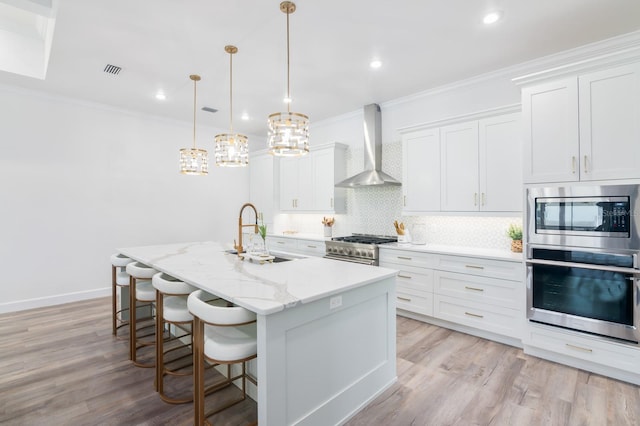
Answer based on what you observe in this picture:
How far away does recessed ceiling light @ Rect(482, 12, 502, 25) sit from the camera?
8.34ft

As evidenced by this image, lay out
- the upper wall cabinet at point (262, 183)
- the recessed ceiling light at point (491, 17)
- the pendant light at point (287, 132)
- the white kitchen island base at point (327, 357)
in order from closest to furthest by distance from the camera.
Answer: the white kitchen island base at point (327, 357)
the pendant light at point (287, 132)
the recessed ceiling light at point (491, 17)
the upper wall cabinet at point (262, 183)

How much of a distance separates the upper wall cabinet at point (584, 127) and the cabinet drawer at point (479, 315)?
4.43 ft

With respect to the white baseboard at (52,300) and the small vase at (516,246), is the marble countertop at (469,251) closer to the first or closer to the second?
the small vase at (516,246)

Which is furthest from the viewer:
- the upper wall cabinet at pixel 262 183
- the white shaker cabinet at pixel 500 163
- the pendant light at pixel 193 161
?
the upper wall cabinet at pixel 262 183

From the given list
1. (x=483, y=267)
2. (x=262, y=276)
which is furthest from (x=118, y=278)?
(x=483, y=267)

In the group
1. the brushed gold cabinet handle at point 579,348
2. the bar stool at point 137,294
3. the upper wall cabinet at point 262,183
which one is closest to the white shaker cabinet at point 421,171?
the brushed gold cabinet handle at point 579,348

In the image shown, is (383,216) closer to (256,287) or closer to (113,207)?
(256,287)

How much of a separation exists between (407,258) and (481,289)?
0.87 metres

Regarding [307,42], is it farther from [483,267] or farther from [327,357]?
[483,267]

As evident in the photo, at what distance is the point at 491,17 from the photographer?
2.59m

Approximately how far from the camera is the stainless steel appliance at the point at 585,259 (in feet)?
7.95

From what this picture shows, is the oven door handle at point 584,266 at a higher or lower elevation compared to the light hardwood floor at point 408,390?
higher

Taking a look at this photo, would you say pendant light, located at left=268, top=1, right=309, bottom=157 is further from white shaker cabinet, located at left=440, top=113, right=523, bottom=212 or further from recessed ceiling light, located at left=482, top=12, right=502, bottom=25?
white shaker cabinet, located at left=440, top=113, right=523, bottom=212

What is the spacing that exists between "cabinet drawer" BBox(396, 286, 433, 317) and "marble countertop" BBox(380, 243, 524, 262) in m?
0.52
